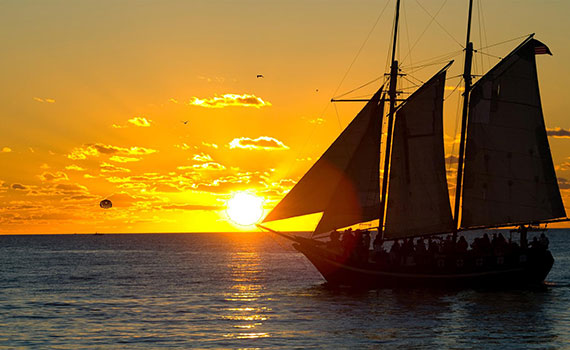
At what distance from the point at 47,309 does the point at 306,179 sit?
1850cm

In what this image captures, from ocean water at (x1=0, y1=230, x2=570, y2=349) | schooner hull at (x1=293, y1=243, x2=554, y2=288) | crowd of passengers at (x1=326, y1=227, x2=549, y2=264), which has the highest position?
crowd of passengers at (x1=326, y1=227, x2=549, y2=264)

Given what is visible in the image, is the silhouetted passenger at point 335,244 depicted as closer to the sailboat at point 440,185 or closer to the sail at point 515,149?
the sailboat at point 440,185

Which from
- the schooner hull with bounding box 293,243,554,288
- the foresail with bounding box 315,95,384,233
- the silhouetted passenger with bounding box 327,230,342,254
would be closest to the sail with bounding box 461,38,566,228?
the schooner hull with bounding box 293,243,554,288

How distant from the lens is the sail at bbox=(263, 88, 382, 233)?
52469 mm

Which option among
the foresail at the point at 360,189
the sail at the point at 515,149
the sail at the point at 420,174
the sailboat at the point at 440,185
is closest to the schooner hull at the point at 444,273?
the sailboat at the point at 440,185

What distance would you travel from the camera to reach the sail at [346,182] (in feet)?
172

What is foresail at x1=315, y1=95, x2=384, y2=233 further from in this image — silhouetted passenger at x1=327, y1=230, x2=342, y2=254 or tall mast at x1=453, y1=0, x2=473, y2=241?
tall mast at x1=453, y1=0, x2=473, y2=241

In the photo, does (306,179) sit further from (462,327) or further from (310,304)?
(462,327)

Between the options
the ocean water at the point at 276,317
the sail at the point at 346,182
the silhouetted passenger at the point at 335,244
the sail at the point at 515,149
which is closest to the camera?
the ocean water at the point at 276,317

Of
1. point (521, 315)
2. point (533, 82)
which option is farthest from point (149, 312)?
point (533, 82)

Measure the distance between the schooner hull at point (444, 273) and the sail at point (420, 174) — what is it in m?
2.67

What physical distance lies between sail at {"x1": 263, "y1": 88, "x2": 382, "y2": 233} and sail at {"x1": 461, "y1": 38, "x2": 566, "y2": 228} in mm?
7664

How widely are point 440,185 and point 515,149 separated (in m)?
5.70

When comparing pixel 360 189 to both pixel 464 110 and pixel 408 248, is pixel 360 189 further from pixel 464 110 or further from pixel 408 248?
pixel 464 110
